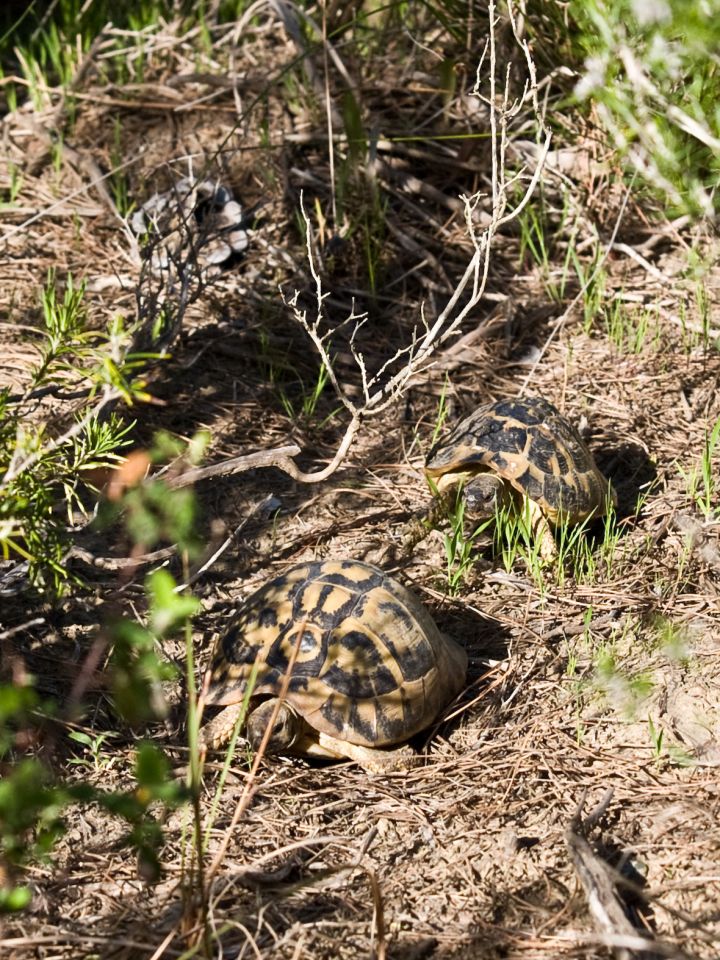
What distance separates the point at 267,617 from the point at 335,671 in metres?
0.30

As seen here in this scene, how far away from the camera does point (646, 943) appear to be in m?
2.37

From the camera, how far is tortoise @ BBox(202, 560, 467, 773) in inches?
139

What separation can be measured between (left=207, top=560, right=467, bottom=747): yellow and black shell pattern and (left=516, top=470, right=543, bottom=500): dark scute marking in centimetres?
107

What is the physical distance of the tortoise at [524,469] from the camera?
4594mm

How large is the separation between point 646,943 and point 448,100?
485 centimetres

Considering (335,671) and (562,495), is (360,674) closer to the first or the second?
(335,671)

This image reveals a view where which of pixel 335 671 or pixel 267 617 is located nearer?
pixel 335 671

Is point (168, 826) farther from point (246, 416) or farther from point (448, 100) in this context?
point (448, 100)

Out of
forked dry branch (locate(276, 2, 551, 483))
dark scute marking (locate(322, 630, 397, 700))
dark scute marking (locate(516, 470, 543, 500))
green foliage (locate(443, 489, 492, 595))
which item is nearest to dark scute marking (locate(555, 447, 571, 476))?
dark scute marking (locate(516, 470, 543, 500))

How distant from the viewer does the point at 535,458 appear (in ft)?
15.4

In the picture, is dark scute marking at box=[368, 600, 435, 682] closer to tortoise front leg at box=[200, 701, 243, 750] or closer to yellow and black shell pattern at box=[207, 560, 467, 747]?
yellow and black shell pattern at box=[207, 560, 467, 747]

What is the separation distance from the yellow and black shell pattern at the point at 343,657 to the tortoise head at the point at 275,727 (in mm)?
43

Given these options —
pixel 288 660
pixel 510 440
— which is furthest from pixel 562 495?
pixel 288 660

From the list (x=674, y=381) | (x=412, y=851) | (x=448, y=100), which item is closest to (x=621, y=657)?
(x=412, y=851)
